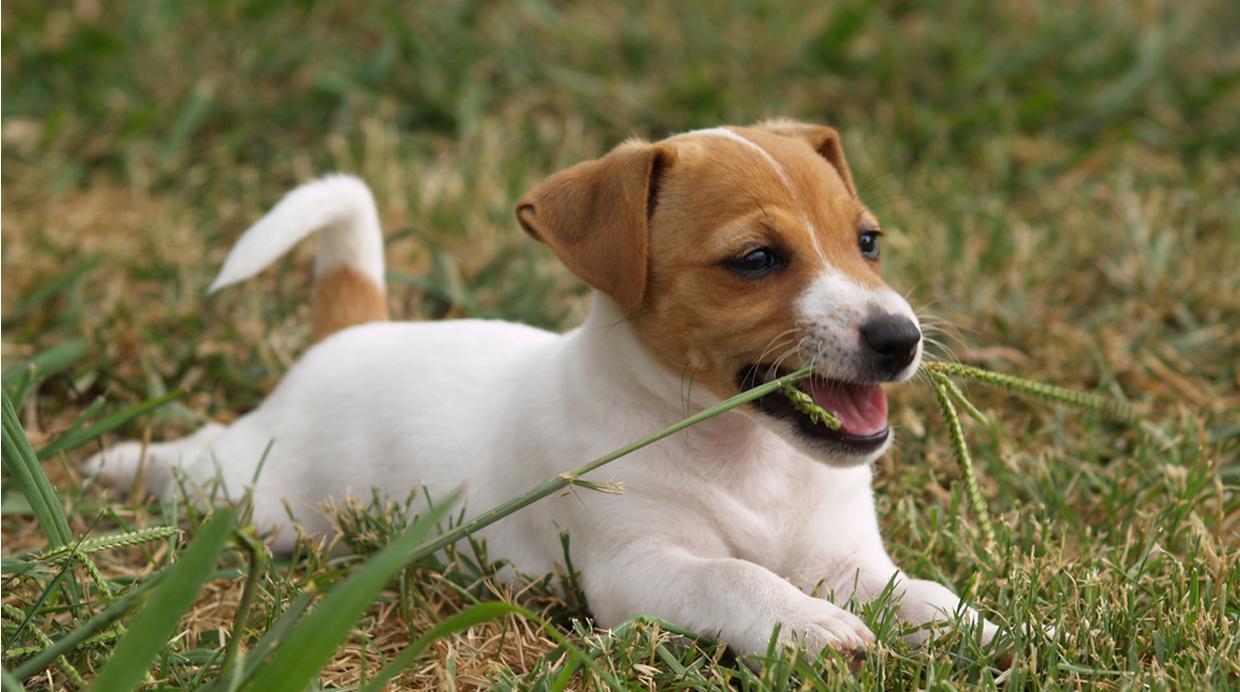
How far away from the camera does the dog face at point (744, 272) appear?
3.05 meters

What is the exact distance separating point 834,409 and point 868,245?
1.61 ft

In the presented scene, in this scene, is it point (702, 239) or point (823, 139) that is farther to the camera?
point (823, 139)

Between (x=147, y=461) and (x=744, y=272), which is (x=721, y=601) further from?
(x=147, y=461)

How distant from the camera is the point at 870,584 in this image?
3.28m

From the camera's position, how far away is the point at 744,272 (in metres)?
3.18


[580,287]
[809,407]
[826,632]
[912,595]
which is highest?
[809,407]

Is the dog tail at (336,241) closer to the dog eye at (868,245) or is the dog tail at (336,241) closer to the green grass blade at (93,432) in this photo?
the green grass blade at (93,432)

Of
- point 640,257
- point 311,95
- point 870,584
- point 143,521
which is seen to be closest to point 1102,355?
point 870,584

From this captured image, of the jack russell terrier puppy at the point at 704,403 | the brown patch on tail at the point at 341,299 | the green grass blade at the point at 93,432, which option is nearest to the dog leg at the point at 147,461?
the green grass blade at the point at 93,432

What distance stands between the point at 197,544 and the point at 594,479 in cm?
119

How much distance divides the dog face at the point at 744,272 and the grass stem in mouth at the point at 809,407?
0.19ft

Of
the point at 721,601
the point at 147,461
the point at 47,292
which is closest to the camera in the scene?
the point at 721,601

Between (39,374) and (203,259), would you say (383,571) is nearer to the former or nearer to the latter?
(39,374)

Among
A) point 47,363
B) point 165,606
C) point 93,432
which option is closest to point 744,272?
point 165,606
